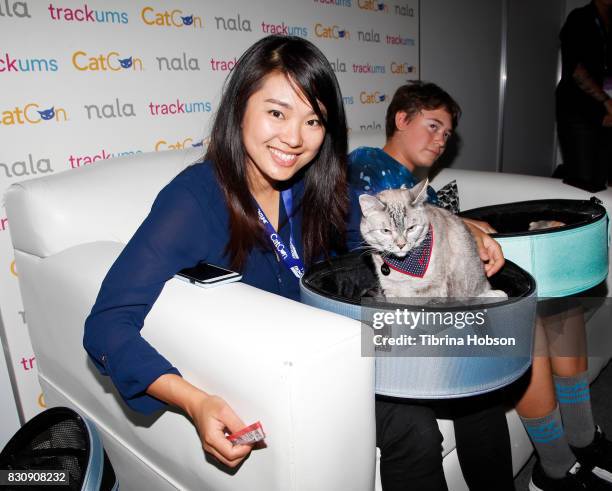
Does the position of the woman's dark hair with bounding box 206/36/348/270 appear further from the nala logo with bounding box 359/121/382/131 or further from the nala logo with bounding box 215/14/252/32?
the nala logo with bounding box 359/121/382/131

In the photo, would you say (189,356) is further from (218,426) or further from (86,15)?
(86,15)

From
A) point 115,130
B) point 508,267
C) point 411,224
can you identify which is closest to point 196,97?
point 115,130

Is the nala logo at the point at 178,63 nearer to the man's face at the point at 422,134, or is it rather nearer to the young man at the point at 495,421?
the young man at the point at 495,421

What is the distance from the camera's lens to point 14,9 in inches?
51.2

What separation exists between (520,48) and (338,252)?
11.9 ft

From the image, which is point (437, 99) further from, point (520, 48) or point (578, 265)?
point (520, 48)

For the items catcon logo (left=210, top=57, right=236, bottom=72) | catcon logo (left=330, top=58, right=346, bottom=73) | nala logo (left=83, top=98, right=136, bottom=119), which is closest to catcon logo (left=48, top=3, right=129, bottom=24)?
nala logo (left=83, top=98, right=136, bottom=119)

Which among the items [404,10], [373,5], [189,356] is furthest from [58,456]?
[404,10]

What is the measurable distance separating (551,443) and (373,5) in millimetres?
2280

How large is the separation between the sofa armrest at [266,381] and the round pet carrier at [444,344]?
0.23 ft

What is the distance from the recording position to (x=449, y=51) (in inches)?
126

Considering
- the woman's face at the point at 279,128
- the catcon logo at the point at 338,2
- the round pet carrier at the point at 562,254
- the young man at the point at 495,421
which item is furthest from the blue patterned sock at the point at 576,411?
the catcon logo at the point at 338,2

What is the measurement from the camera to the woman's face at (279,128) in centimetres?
102

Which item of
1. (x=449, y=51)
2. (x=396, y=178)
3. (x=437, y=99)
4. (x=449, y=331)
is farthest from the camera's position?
(x=449, y=51)
